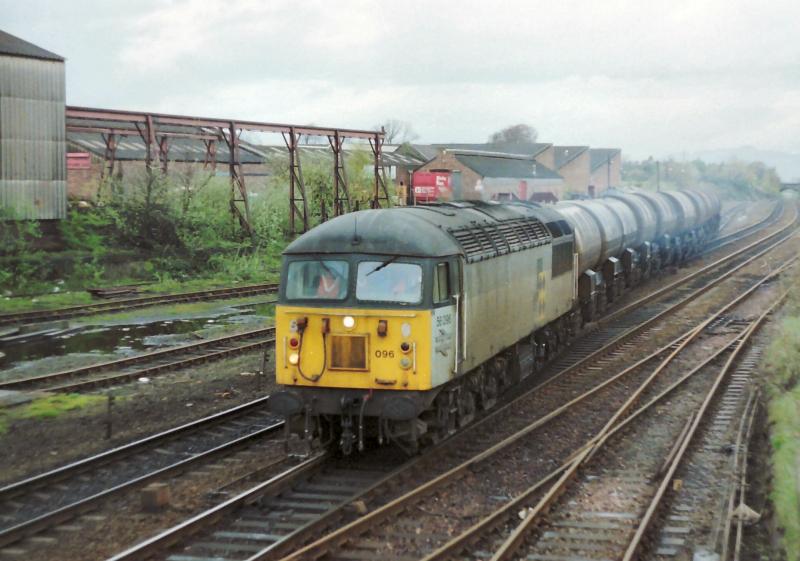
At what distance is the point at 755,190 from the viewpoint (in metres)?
122

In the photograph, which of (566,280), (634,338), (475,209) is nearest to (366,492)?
(475,209)

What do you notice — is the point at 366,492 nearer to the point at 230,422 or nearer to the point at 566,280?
the point at 230,422

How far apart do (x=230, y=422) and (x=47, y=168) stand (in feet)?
68.8

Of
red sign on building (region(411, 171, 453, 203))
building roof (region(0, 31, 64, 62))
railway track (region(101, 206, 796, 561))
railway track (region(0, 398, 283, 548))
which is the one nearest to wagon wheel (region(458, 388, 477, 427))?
railway track (region(101, 206, 796, 561))

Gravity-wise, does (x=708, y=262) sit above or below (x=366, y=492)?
above

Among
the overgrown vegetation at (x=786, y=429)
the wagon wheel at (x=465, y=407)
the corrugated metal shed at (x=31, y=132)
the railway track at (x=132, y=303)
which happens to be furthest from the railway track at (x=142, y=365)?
the corrugated metal shed at (x=31, y=132)

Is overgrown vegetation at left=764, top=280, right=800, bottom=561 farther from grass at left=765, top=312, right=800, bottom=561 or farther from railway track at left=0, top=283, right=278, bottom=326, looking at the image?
railway track at left=0, top=283, right=278, bottom=326

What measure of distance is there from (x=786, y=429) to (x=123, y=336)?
16.3 metres

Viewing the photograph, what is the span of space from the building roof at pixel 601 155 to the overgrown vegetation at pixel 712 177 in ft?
16.8

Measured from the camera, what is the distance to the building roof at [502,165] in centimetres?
6494

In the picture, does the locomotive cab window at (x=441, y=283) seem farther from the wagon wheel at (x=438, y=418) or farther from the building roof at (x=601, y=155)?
the building roof at (x=601, y=155)

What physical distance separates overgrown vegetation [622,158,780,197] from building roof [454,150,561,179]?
139 feet

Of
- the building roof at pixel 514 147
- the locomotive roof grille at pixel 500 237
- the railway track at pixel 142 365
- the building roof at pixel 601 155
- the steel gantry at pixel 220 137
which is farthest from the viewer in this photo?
the building roof at pixel 601 155

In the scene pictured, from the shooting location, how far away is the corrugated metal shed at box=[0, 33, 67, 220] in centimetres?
3166
